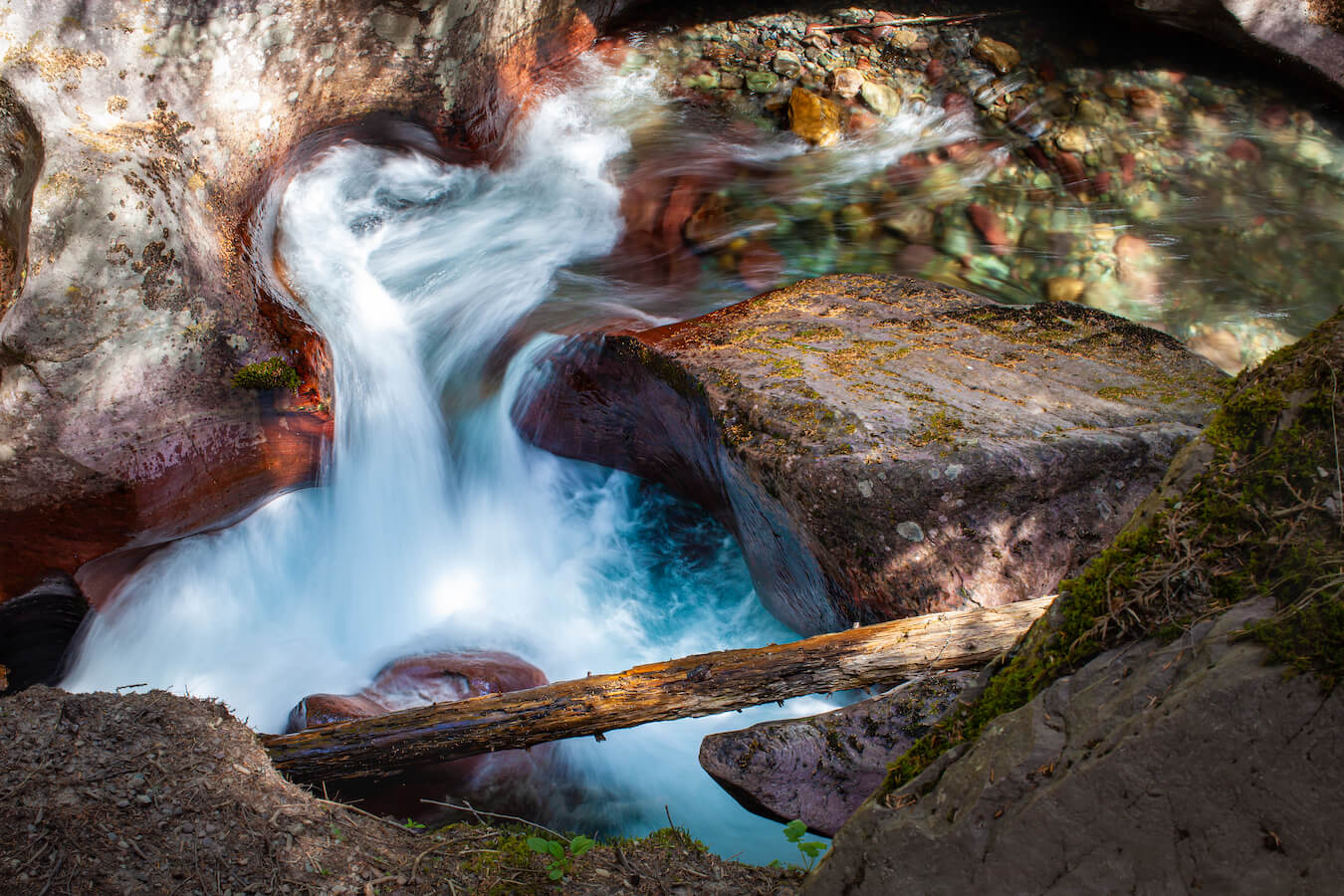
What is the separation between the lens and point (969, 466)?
3.32m

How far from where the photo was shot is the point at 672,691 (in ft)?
9.71

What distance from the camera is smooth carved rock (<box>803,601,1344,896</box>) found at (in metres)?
1.40

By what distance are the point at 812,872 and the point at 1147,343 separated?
12.7ft

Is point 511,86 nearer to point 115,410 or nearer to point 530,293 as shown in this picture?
point 530,293

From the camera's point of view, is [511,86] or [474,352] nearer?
[474,352]

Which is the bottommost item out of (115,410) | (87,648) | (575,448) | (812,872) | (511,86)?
(87,648)

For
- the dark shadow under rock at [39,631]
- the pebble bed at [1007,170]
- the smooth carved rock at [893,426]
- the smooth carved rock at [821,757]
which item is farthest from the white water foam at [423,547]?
the pebble bed at [1007,170]

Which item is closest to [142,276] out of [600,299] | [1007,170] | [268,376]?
[268,376]

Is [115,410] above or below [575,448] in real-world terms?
above

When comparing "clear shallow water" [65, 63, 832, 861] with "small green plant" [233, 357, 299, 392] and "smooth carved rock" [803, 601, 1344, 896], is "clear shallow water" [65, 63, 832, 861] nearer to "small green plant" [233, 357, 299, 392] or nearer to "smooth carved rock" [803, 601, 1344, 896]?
"small green plant" [233, 357, 299, 392]

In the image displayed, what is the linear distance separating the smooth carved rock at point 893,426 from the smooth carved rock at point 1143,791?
1.64 meters

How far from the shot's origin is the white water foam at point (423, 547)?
14.3 feet

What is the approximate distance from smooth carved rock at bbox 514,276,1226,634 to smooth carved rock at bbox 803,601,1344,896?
164cm

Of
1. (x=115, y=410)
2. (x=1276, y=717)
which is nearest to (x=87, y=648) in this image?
(x=115, y=410)
